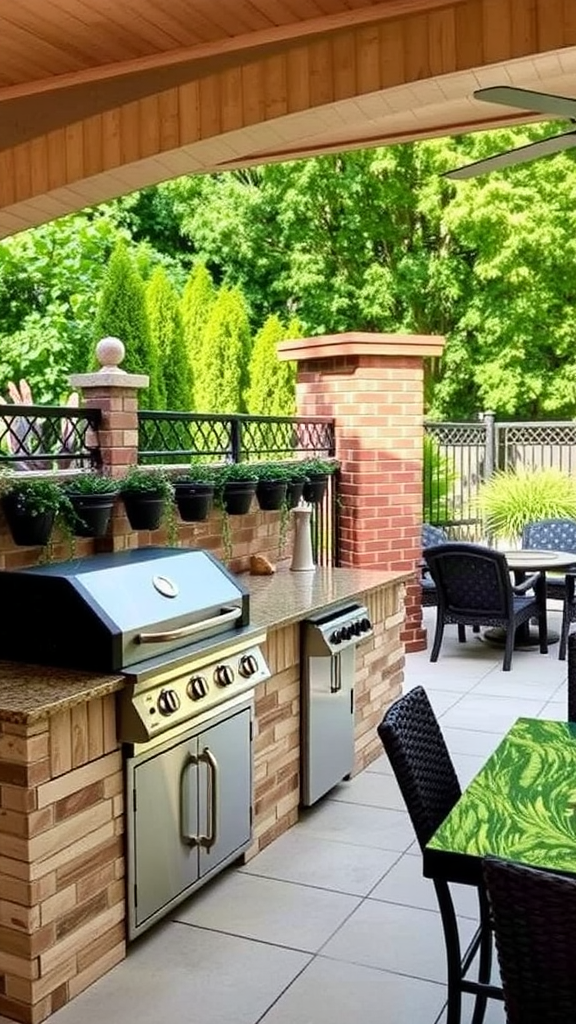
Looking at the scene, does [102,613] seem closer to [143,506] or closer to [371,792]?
[143,506]

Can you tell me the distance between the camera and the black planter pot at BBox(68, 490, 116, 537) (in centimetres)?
344

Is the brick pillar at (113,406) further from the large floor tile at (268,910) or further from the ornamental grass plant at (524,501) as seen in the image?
the ornamental grass plant at (524,501)

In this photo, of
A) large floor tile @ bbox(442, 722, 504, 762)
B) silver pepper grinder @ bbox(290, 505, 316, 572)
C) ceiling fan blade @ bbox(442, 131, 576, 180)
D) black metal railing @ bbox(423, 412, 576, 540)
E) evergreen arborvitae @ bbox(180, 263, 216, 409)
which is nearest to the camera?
ceiling fan blade @ bbox(442, 131, 576, 180)

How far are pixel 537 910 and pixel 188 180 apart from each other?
14633mm

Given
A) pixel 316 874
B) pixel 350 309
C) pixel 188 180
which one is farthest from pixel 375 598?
pixel 188 180

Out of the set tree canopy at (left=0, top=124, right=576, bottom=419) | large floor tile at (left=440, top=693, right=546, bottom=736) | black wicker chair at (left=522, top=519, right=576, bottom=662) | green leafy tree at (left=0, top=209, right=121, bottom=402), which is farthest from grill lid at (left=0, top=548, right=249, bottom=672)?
tree canopy at (left=0, top=124, right=576, bottom=419)

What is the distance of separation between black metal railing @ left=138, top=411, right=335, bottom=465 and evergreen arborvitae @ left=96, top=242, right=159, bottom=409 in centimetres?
283

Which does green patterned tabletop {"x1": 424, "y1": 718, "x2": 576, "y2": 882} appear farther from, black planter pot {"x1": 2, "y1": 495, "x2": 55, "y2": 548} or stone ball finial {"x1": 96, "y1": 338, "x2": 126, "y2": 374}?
stone ball finial {"x1": 96, "y1": 338, "x2": 126, "y2": 374}

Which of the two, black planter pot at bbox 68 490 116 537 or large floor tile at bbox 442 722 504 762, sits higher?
black planter pot at bbox 68 490 116 537

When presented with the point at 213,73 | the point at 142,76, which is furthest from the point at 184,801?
the point at 142,76

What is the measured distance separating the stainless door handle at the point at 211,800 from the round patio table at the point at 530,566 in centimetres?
367

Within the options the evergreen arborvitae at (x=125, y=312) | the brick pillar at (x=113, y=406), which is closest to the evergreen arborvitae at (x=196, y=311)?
the evergreen arborvitae at (x=125, y=312)

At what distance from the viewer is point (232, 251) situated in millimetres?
14766

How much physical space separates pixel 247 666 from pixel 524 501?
247 inches
